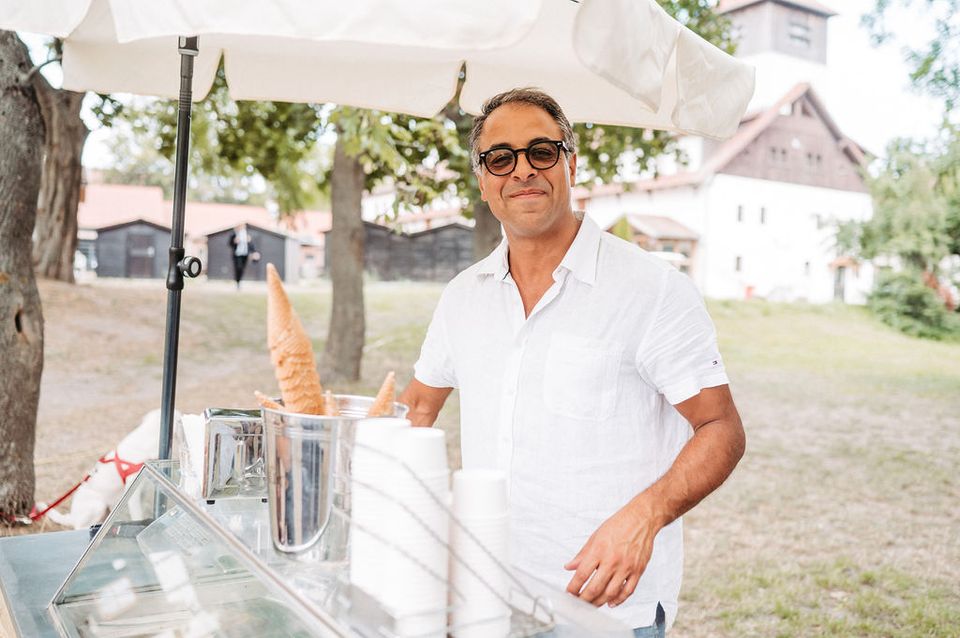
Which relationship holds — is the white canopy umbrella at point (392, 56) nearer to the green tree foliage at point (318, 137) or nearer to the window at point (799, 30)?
the green tree foliage at point (318, 137)

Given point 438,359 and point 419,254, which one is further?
point 419,254

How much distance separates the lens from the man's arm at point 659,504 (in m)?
1.53

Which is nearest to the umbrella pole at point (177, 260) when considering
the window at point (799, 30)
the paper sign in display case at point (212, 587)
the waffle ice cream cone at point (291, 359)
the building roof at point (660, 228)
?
the paper sign in display case at point (212, 587)

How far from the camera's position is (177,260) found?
9.33 feet

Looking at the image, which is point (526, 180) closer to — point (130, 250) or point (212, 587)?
point (212, 587)

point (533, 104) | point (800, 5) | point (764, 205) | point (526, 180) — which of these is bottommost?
point (526, 180)

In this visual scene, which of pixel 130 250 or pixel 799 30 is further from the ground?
pixel 799 30

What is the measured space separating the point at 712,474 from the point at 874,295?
92.7 ft

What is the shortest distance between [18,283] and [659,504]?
412 cm

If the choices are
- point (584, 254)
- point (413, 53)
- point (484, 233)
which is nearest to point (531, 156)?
point (584, 254)

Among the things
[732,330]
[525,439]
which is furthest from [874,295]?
[525,439]

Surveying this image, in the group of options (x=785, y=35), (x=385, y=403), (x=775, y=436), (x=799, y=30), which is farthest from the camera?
(x=799, y=30)

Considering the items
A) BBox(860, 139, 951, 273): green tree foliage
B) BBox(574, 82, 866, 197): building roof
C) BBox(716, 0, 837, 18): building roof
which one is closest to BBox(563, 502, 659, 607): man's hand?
BBox(860, 139, 951, 273): green tree foliage

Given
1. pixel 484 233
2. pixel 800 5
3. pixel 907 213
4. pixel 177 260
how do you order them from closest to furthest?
pixel 177 260, pixel 484 233, pixel 907 213, pixel 800 5
